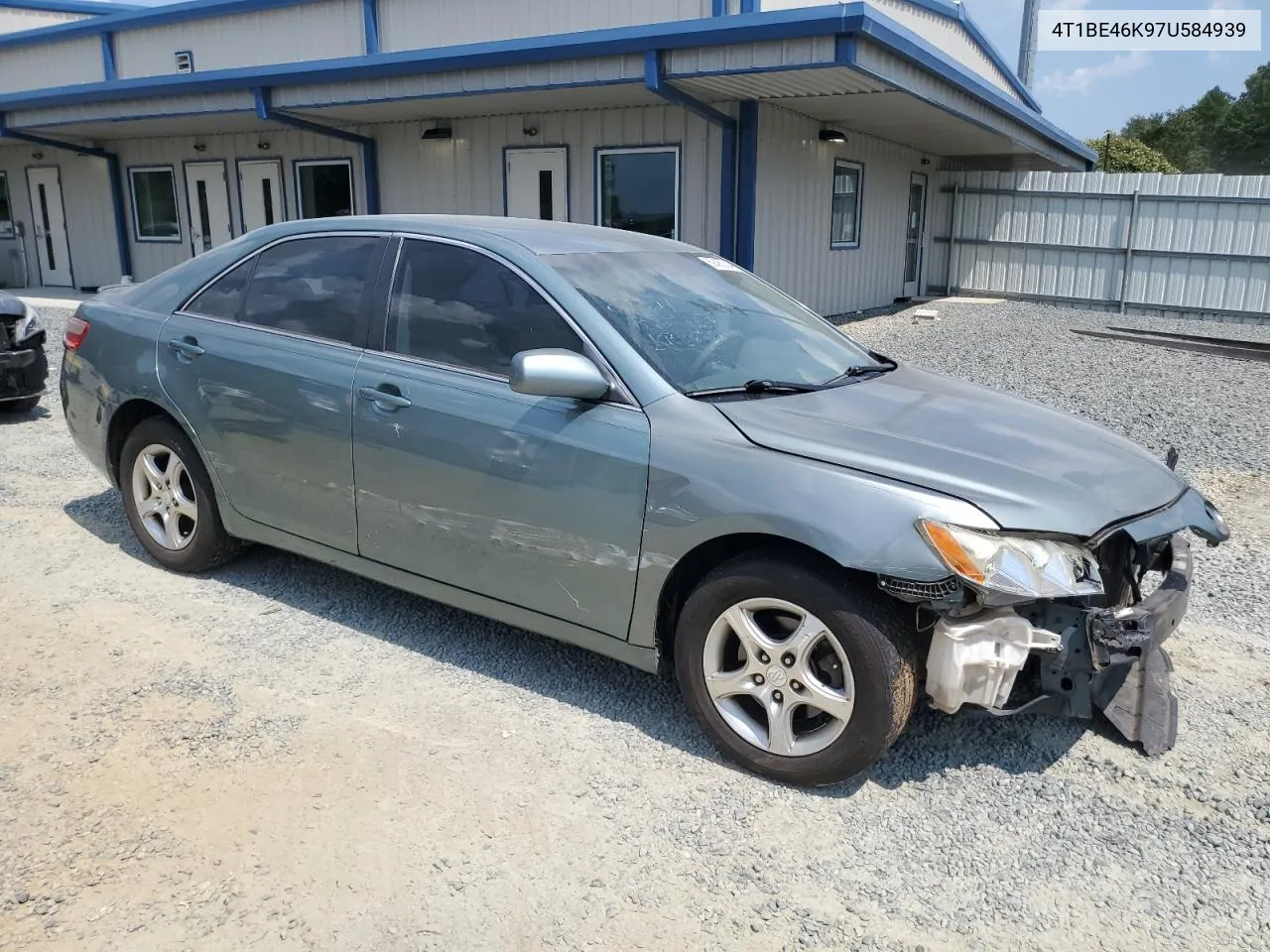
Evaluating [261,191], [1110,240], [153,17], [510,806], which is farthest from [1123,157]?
[510,806]

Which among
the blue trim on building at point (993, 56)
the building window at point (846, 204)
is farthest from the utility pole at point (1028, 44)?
the building window at point (846, 204)

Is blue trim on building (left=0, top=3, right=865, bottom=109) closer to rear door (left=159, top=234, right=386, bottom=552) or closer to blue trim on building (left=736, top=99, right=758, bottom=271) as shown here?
blue trim on building (left=736, top=99, right=758, bottom=271)

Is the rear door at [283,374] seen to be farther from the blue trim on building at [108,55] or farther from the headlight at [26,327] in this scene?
the blue trim on building at [108,55]

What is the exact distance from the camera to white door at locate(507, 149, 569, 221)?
13.8m

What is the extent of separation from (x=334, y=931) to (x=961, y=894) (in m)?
1.60

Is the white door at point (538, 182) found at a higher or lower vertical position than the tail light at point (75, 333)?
higher

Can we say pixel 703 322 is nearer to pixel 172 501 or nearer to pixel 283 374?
pixel 283 374

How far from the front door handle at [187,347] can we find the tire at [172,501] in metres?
0.36

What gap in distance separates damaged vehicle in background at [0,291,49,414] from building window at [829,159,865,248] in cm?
1077

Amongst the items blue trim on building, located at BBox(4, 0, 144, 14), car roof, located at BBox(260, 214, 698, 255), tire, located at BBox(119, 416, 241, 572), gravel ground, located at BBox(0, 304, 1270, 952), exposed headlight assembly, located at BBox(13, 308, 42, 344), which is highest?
blue trim on building, located at BBox(4, 0, 144, 14)

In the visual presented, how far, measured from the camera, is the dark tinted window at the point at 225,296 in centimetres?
439

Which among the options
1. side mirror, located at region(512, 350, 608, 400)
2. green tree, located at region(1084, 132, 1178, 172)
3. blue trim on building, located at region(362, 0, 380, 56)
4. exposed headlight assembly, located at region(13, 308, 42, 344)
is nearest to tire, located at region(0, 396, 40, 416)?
exposed headlight assembly, located at region(13, 308, 42, 344)

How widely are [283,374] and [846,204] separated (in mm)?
12968

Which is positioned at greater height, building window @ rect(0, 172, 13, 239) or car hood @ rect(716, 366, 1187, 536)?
building window @ rect(0, 172, 13, 239)
